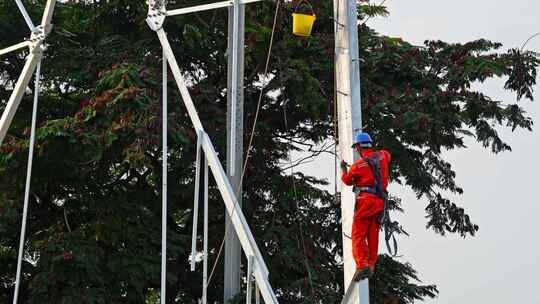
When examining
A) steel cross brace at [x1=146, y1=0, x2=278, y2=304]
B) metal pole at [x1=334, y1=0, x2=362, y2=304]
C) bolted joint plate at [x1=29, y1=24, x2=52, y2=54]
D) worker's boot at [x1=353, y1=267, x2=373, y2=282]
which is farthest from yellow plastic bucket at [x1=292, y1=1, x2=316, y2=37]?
bolted joint plate at [x1=29, y1=24, x2=52, y2=54]

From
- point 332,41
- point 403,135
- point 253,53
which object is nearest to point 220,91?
point 253,53

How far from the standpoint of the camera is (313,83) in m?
13.4

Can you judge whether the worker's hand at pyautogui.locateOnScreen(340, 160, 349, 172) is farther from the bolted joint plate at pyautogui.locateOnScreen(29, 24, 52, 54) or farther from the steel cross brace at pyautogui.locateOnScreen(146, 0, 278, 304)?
the bolted joint plate at pyautogui.locateOnScreen(29, 24, 52, 54)

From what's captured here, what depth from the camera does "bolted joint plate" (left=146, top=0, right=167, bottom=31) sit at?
10953 millimetres

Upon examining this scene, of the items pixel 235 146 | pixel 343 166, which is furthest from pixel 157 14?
pixel 343 166

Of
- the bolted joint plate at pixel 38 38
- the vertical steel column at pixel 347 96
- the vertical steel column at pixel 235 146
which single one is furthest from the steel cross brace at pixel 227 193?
the vertical steel column at pixel 347 96

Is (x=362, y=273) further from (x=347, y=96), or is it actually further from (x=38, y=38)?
(x=38, y=38)

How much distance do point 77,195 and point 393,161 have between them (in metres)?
4.37

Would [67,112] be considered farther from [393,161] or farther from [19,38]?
[393,161]

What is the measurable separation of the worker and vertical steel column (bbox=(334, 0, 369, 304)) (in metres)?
0.32

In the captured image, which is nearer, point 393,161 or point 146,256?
point 146,256

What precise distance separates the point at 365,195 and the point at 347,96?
1.03 m

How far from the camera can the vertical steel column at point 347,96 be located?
329 inches

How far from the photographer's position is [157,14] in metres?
11.0
